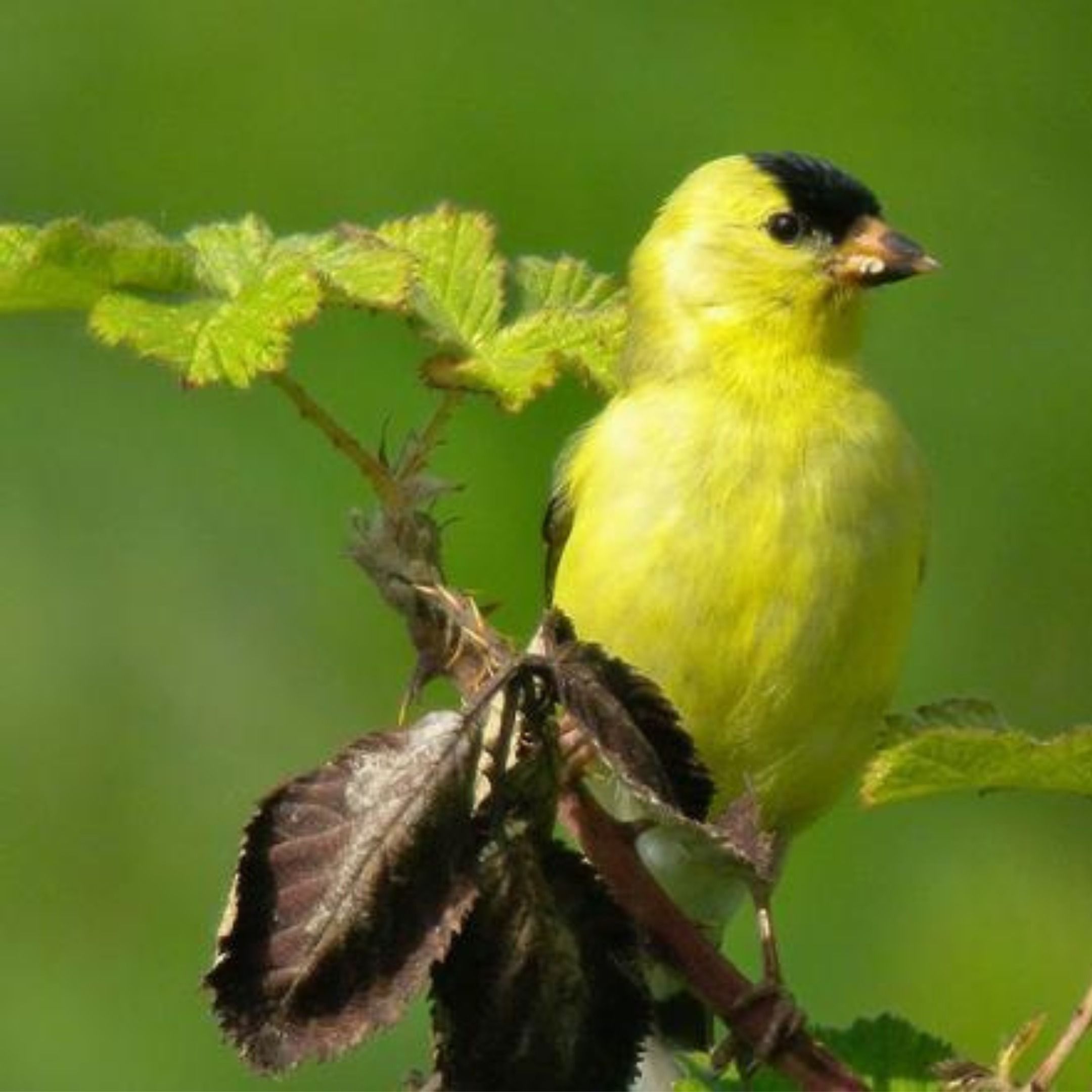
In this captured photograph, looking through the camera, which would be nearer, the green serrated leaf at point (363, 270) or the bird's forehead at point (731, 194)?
the green serrated leaf at point (363, 270)

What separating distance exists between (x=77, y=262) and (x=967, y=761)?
2.28ft

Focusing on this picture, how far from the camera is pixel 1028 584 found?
5.83m

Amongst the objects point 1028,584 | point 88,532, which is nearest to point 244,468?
point 88,532

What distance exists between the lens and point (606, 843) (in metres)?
1.81

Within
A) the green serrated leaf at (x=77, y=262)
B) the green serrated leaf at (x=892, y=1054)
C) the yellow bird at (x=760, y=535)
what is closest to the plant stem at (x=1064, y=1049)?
the green serrated leaf at (x=892, y=1054)

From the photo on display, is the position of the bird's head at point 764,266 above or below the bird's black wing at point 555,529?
above

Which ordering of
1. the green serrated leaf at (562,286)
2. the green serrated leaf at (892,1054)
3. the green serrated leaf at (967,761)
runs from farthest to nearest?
the green serrated leaf at (562,286) → the green serrated leaf at (892,1054) → the green serrated leaf at (967,761)

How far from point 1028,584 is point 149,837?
5.05 feet

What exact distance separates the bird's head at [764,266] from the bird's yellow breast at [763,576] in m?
0.18

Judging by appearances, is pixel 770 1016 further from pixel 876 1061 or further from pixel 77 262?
pixel 77 262

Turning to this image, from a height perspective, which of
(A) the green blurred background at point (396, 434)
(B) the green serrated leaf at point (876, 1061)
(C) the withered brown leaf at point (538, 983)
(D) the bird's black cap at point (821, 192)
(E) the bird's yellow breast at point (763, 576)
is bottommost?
(A) the green blurred background at point (396, 434)

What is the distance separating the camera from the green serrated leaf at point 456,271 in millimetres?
2365

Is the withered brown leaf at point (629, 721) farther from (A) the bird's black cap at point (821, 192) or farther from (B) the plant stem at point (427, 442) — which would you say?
(A) the bird's black cap at point (821, 192)

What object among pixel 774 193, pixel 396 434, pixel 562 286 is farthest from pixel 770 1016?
pixel 396 434
